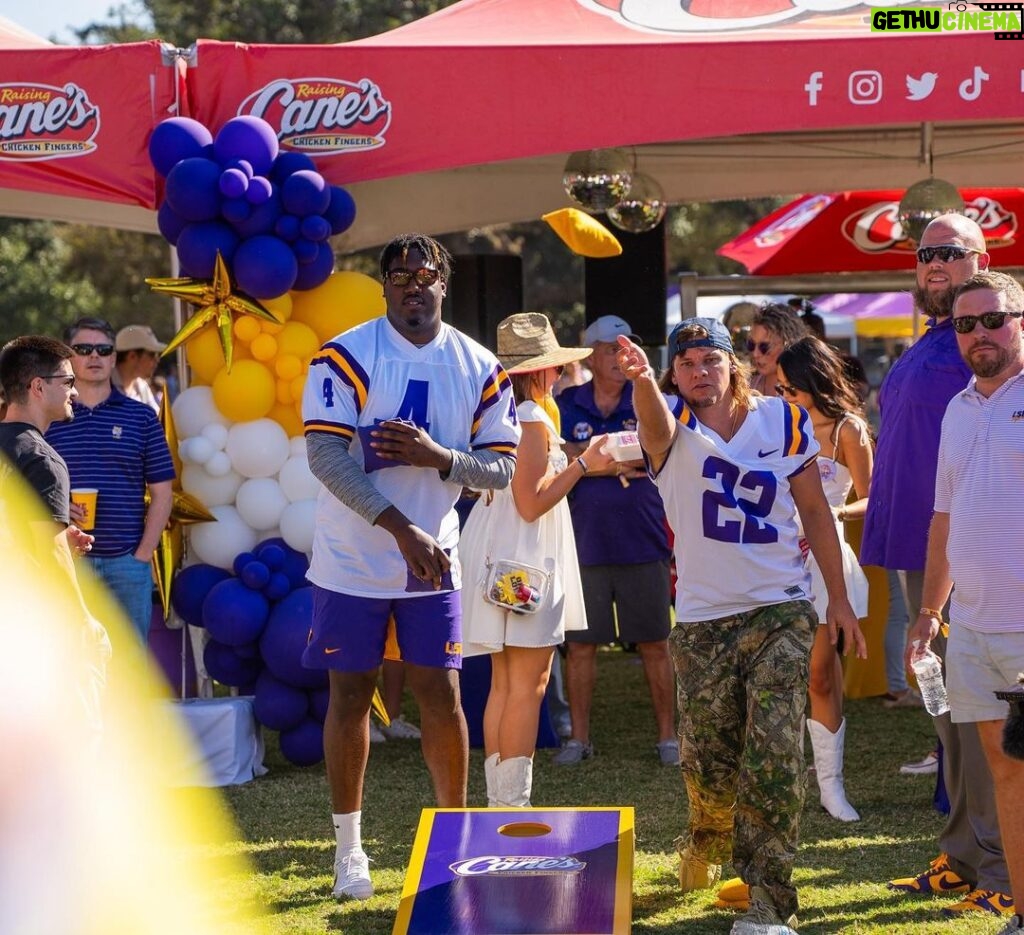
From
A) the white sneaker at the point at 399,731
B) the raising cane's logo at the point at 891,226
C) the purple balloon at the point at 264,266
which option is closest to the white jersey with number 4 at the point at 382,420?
the purple balloon at the point at 264,266

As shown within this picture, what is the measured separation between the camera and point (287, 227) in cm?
630

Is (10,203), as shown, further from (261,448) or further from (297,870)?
(297,870)

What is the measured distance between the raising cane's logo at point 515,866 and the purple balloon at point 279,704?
96.1 inches

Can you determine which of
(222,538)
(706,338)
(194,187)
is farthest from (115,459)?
(706,338)

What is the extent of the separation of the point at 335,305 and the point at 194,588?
1.37 m

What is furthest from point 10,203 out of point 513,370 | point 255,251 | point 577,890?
point 577,890

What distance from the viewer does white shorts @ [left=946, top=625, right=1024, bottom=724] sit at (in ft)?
12.9

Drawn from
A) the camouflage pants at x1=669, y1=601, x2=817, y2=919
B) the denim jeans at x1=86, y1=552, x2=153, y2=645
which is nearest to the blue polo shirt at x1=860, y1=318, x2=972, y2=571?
the camouflage pants at x1=669, y1=601, x2=817, y2=919

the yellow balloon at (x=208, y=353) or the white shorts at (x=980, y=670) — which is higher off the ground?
the yellow balloon at (x=208, y=353)

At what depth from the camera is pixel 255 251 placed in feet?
20.4

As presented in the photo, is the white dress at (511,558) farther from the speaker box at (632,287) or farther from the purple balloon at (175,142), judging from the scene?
the speaker box at (632,287)

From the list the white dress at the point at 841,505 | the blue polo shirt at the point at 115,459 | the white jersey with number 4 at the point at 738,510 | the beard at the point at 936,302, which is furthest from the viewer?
the blue polo shirt at the point at 115,459

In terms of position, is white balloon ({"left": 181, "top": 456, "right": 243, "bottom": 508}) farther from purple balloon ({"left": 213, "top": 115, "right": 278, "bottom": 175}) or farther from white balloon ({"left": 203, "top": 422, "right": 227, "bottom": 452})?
purple balloon ({"left": 213, "top": 115, "right": 278, "bottom": 175})

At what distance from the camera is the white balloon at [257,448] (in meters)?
6.46
